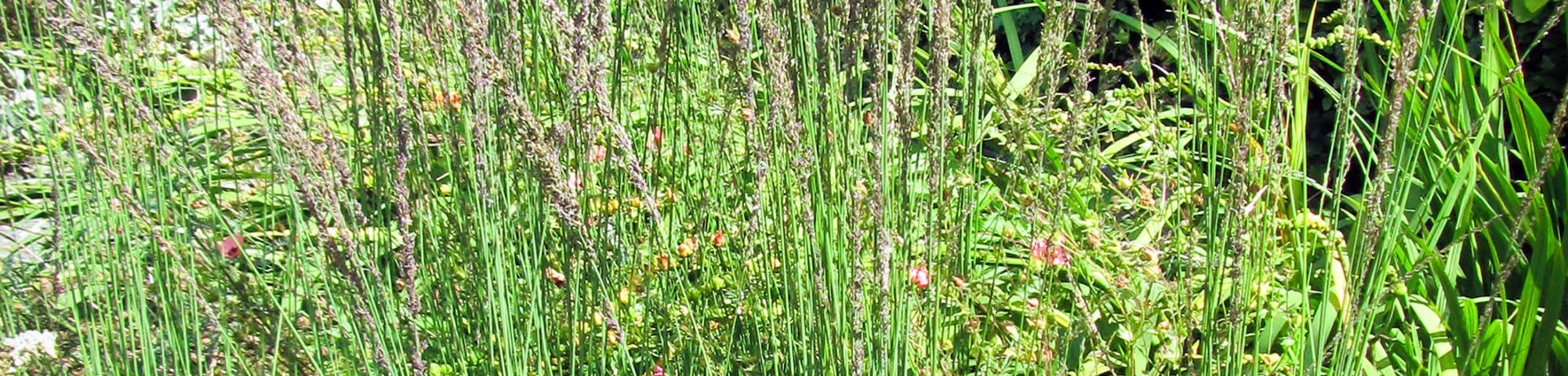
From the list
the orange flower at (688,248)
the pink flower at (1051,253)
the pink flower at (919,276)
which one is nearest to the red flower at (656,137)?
the orange flower at (688,248)

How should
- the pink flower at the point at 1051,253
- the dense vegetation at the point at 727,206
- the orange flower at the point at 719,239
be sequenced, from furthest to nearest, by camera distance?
1. the orange flower at the point at 719,239
2. the pink flower at the point at 1051,253
3. the dense vegetation at the point at 727,206

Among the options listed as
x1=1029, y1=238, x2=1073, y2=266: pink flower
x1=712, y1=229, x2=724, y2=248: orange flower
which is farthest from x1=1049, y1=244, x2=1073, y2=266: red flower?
x1=712, y1=229, x2=724, y2=248: orange flower

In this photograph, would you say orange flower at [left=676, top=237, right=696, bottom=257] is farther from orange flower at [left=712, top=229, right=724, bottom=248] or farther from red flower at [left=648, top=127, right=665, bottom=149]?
red flower at [left=648, top=127, right=665, bottom=149]

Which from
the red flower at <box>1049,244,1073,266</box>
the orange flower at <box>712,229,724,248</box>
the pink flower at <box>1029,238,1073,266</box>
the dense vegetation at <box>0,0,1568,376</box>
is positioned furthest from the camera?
the orange flower at <box>712,229,724,248</box>

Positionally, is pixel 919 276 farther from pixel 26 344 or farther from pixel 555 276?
pixel 26 344

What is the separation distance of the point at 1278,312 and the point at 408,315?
1.34 metres

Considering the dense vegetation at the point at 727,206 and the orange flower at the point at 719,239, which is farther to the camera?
the orange flower at the point at 719,239

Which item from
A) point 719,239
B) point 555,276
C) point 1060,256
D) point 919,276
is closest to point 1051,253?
point 919,276

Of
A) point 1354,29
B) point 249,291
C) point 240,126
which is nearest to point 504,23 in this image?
point 249,291

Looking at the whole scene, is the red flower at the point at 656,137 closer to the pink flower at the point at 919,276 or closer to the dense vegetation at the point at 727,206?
the dense vegetation at the point at 727,206

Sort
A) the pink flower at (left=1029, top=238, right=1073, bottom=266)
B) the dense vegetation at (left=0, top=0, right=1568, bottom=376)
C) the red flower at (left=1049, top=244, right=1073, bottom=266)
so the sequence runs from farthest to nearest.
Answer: the red flower at (left=1049, top=244, right=1073, bottom=266)
the pink flower at (left=1029, top=238, right=1073, bottom=266)
the dense vegetation at (left=0, top=0, right=1568, bottom=376)

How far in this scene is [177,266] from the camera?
1.21 metres

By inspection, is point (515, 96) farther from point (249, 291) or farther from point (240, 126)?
point (240, 126)

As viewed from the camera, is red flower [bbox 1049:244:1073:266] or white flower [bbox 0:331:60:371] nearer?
white flower [bbox 0:331:60:371]
